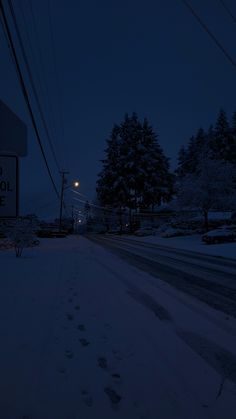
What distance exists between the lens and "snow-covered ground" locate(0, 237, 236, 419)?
358 centimetres

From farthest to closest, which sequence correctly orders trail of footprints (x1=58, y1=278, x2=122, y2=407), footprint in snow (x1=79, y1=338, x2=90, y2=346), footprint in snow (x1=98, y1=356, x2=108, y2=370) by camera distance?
Result: footprint in snow (x1=79, y1=338, x2=90, y2=346), footprint in snow (x1=98, y1=356, x2=108, y2=370), trail of footprints (x1=58, y1=278, x2=122, y2=407)

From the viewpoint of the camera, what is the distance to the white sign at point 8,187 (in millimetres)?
2959

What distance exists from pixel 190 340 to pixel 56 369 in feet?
7.32

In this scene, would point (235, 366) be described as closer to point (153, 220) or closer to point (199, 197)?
point (199, 197)

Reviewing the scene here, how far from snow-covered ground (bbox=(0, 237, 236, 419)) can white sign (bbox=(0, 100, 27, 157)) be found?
7.68ft

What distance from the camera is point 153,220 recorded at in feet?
228

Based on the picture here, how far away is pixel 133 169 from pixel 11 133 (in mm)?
59002

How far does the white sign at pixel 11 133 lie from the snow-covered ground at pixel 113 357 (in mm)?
2340

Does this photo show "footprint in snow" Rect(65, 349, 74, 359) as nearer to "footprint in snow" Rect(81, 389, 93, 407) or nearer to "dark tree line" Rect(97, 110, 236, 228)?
"footprint in snow" Rect(81, 389, 93, 407)

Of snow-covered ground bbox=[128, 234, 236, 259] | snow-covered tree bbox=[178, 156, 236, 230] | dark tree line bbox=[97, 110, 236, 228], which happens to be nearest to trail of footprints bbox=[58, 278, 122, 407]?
snow-covered ground bbox=[128, 234, 236, 259]

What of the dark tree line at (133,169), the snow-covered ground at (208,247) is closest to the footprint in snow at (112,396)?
the snow-covered ground at (208,247)

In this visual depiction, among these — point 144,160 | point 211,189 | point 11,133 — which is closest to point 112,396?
point 11,133

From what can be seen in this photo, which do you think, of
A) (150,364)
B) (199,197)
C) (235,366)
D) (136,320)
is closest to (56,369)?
(150,364)

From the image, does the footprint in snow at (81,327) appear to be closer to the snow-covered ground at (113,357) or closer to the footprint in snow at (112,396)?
the snow-covered ground at (113,357)
